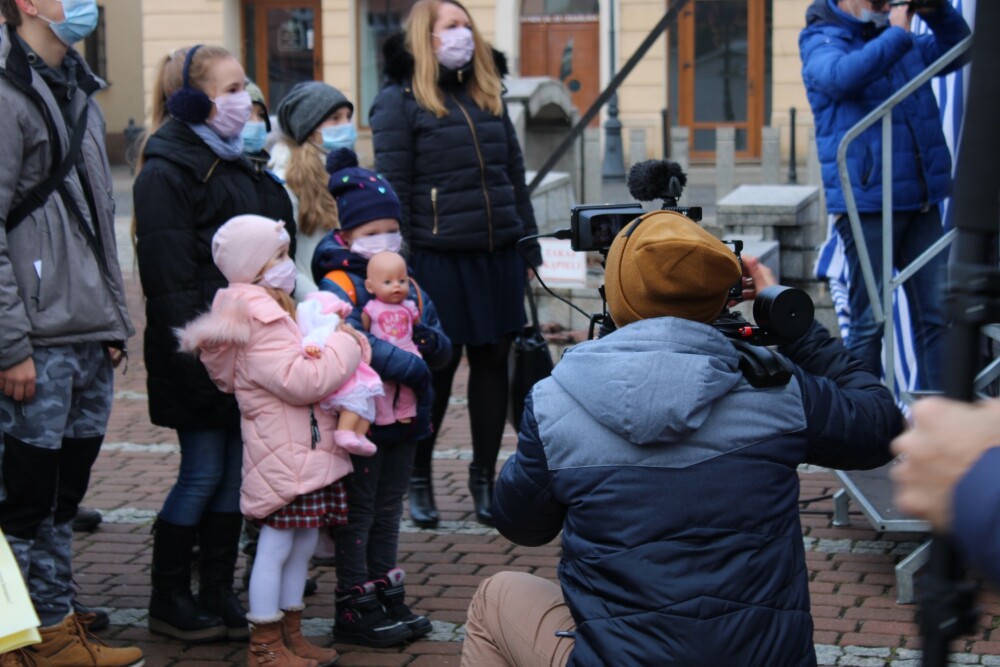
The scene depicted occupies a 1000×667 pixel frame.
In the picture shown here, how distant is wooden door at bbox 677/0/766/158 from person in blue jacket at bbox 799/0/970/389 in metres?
17.4

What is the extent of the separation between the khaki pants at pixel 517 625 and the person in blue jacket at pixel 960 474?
1.48 m

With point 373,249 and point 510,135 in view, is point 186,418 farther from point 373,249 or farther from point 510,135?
point 510,135

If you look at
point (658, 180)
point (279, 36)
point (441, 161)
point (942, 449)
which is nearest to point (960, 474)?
point (942, 449)

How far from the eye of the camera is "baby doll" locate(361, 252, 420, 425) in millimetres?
4598

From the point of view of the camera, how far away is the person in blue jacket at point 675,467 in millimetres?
2697

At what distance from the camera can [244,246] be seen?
421cm

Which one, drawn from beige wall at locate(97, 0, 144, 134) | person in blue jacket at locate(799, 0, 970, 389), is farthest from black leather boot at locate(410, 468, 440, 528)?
beige wall at locate(97, 0, 144, 134)

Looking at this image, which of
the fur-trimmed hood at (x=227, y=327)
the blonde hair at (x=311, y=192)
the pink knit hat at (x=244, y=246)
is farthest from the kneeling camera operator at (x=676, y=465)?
the blonde hair at (x=311, y=192)

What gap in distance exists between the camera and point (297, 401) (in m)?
4.16

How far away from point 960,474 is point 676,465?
1198mm

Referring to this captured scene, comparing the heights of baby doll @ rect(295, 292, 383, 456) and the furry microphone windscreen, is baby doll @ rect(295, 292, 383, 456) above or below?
below

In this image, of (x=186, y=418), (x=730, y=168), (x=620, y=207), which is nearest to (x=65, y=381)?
(x=186, y=418)

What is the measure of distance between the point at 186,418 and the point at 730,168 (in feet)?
30.1

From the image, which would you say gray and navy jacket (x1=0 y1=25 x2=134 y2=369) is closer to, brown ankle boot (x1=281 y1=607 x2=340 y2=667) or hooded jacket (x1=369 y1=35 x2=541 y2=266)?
brown ankle boot (x1=281 y1=607 x2=340 y2=667)
